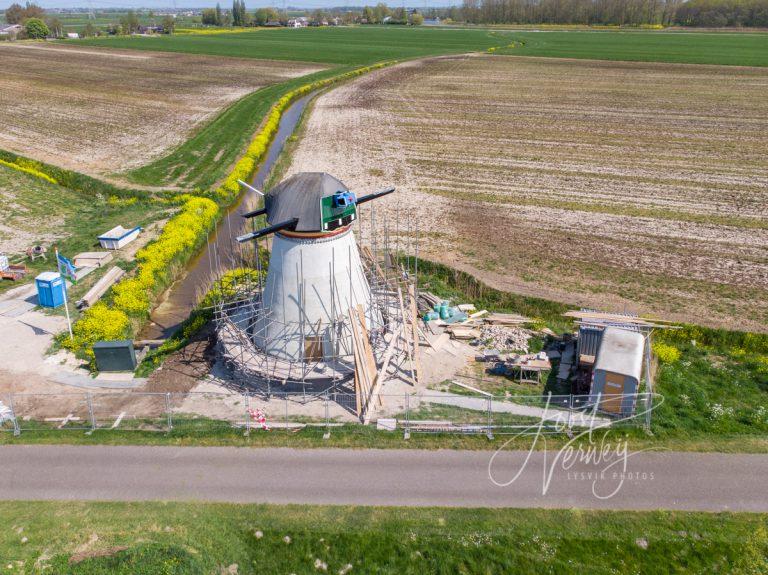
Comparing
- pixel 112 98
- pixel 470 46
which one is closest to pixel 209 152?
pixel 112 98

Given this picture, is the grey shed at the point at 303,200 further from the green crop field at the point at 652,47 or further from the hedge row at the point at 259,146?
the green crop field at the point at 652,47

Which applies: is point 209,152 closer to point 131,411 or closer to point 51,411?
point 51,411

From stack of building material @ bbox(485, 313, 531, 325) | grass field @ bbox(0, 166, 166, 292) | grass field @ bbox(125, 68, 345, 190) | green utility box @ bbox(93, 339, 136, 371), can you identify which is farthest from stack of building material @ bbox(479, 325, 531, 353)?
grass field @ bbox(125, 68, 345, 190)

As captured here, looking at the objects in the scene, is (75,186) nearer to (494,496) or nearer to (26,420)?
(26,420)

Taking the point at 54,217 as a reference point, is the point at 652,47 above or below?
above

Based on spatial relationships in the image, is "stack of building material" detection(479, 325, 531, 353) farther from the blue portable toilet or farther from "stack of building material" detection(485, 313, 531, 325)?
the blue portable toilet

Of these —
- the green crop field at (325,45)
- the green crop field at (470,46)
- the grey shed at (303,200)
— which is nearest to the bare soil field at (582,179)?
the grey shed at (303,200)
